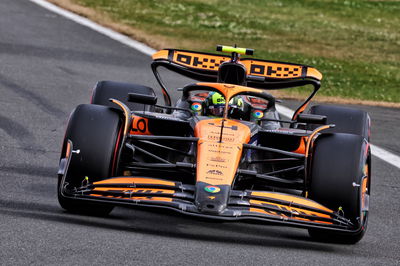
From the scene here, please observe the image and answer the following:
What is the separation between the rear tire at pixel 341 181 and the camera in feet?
26.5

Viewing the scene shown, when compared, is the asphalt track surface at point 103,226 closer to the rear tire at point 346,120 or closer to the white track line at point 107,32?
the rear tire at point 346,120

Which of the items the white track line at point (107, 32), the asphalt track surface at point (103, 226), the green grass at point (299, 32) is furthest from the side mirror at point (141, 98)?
the green grass at point (299, 32)

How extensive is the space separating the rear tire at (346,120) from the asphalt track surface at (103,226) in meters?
0.72

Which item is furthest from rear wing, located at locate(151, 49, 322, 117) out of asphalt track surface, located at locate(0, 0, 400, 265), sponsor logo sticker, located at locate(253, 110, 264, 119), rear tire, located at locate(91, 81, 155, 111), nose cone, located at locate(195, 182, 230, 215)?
nose cone, located at locate(195, 182, 230, 215)

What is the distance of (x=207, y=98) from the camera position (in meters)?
9.76

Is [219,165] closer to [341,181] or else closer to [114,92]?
[341,181]

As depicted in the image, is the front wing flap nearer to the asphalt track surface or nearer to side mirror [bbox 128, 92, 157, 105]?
the asphalt track surface

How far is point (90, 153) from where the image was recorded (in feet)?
27.1

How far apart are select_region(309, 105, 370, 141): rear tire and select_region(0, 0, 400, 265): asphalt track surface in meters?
0.72

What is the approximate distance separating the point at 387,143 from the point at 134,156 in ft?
17.9

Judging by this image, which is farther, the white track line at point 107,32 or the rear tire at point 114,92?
A: the white track line at point 107,32

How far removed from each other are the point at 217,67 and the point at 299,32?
14.6 m

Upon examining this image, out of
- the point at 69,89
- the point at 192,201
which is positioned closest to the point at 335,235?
the point at 192,201

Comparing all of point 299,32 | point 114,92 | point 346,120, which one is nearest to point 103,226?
point 114,92
